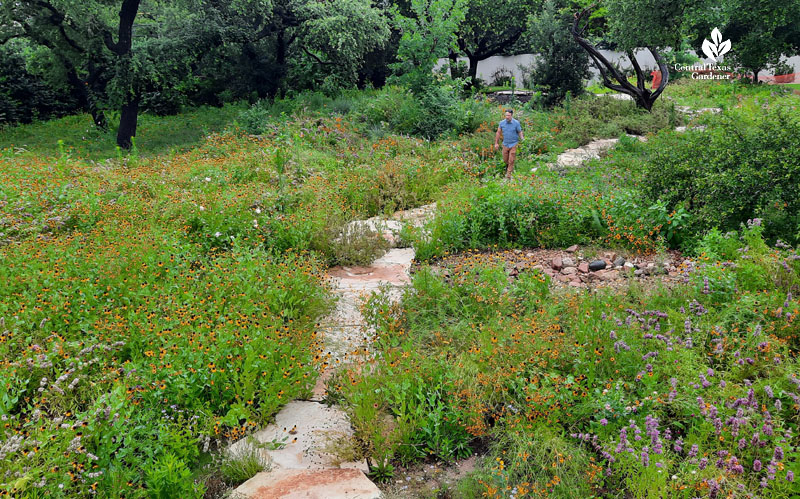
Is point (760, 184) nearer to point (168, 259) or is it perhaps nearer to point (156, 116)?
point (168, 259)

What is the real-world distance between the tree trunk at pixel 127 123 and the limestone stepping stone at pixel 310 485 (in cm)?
1429

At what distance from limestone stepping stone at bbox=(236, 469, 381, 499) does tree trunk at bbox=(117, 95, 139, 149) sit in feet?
46.9

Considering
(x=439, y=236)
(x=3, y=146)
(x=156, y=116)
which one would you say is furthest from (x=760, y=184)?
(x=156, y=116)

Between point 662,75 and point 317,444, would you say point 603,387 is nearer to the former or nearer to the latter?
point 317,444

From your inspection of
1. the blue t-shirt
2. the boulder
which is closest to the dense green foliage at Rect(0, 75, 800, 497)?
the boulder

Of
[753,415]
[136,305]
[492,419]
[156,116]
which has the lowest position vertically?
[492,419]

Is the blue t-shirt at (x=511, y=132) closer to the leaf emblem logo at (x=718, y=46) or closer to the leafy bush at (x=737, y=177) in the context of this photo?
the leafy bush at (x=737, y=177)

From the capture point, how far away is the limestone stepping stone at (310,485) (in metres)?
3.39

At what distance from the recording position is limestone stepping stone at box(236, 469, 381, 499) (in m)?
3.39

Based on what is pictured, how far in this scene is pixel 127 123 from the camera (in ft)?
50.5

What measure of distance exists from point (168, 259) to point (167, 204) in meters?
1.96

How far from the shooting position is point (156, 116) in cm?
2119

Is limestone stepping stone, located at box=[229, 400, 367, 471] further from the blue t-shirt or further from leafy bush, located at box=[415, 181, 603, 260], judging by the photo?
the blue t-shirt

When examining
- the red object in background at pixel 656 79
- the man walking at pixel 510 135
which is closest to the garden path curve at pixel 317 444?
the man walking at pixel 510 135
